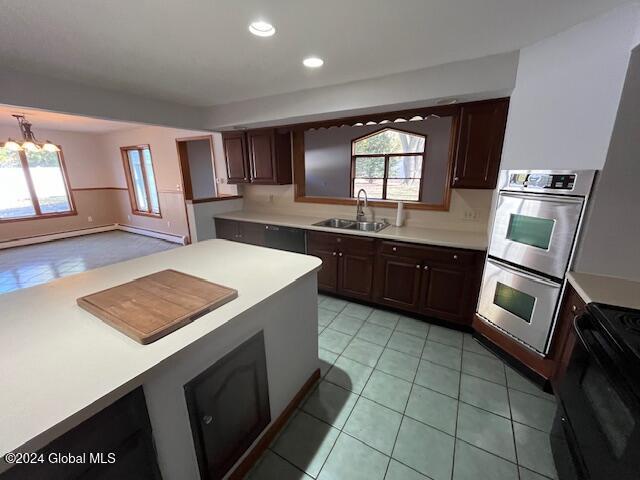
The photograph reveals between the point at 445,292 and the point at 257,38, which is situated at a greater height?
the point at 257,38

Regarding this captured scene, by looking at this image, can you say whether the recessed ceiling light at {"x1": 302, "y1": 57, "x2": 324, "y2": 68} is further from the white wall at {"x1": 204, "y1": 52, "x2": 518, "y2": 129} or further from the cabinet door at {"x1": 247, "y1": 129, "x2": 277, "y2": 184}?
the cabinet door at {"x1": 247, "y1": 129, "x2": 277, "y2": 184}

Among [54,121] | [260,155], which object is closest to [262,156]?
[260,155]

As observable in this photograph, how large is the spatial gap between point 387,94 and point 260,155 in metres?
1.89

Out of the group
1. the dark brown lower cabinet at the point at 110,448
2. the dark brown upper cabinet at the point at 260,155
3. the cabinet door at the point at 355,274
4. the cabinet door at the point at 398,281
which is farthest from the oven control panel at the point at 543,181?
the dark brown upper cabinet at the point at 260,155

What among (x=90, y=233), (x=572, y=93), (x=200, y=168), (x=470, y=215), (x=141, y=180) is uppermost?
(x=572, y=93)

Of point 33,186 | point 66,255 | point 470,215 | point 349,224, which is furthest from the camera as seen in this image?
point 33,186

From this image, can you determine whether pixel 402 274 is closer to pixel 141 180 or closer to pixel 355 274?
pixel 355 274

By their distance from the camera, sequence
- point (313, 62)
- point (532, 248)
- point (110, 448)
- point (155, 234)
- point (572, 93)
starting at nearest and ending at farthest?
point (110, 448) → point (572, 93) → point (532, 248) → point (313, 62) → point (155, 234)

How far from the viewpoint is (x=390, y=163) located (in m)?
6.36

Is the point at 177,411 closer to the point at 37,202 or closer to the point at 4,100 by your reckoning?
the point at 4,100

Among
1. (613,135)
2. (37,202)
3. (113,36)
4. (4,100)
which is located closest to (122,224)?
(37,202)

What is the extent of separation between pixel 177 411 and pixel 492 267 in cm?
231

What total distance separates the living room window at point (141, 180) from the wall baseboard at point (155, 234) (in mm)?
421

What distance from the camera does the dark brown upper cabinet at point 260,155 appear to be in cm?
357
